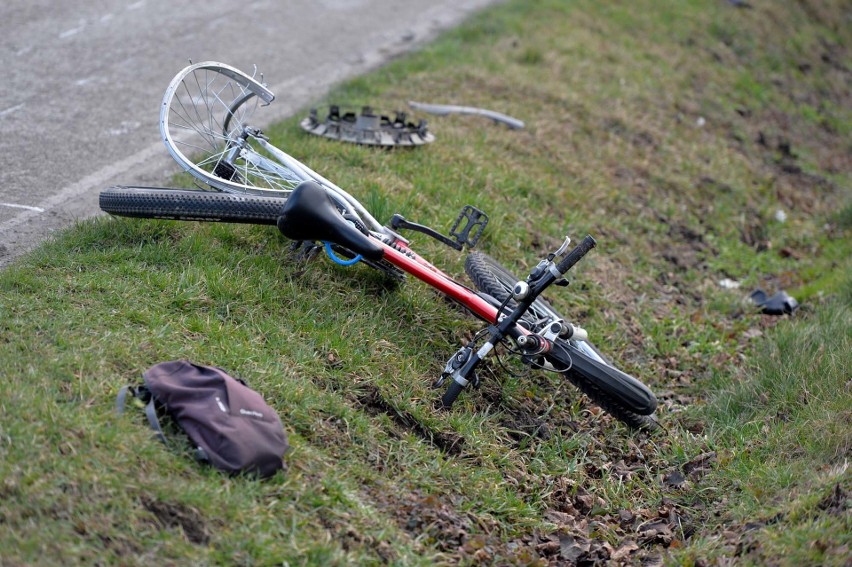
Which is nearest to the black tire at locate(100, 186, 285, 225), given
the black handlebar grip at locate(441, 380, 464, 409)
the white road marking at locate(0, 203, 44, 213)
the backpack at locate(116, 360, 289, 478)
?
the white road marking at locate(0, 203, 44, 213)

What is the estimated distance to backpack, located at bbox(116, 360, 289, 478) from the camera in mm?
3473

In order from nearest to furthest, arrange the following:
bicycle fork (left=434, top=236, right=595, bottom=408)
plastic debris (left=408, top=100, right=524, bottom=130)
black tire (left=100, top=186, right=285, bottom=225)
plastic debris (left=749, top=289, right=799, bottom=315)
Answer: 1. bicycle fork (left=434, top=236, right=595, bottom=408)
2. black tire (left=100, top=186, right=285, bottom=225)
3. plastic debris (left=749, top=289, right=799, bottom=315)
4. plastic debris (left=408, top=100, right=524, bottom=130)

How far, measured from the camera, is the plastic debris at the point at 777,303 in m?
6.83

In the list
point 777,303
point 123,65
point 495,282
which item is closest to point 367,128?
point 495,282

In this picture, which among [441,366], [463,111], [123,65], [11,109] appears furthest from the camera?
[463,111]

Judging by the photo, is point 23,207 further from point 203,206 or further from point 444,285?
point 444,285

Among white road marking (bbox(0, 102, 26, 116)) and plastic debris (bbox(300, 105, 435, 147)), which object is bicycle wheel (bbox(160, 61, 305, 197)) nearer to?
plastic debris (bbox(300, 105, 435, 147))

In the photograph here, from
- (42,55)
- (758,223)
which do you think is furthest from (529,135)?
(42,55)

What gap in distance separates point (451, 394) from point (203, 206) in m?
1.67

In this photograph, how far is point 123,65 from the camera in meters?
7.79

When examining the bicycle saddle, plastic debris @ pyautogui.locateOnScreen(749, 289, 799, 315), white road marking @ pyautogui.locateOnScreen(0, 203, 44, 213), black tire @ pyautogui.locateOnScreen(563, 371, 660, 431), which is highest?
the bicycle saddle

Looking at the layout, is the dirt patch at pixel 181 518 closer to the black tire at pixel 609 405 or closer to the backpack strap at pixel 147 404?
the backpack strap at pixel 147 404

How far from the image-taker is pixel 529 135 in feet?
25.7

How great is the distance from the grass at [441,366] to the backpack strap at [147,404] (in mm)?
47
